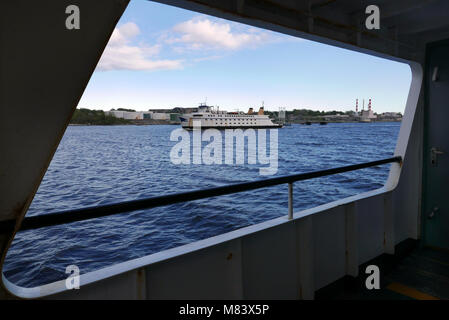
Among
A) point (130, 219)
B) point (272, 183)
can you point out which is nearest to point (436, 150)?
point (272, 183)

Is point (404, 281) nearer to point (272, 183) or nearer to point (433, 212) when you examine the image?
point (433, 212)

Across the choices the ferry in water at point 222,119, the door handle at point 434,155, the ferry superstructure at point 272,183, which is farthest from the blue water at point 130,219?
the ferry in water at point 222,119

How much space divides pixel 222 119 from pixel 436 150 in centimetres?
6459

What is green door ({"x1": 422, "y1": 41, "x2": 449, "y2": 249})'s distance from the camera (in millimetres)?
3365

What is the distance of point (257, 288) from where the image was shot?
205 cm

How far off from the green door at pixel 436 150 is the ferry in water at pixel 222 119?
63.8 m

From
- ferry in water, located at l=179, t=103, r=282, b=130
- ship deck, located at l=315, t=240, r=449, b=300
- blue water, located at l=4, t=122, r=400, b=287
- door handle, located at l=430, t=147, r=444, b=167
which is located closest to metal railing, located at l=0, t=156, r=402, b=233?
ship deck, located at l=315, t=240, r=449, b=300

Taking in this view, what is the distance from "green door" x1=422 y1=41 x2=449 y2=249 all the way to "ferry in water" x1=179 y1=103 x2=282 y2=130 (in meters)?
63.8

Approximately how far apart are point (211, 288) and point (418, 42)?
353cm

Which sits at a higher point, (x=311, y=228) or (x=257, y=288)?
(x=311, y=228)

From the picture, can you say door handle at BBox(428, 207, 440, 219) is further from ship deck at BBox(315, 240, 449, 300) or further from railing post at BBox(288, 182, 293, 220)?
railing post at BBox(288, 182, 293, 220)

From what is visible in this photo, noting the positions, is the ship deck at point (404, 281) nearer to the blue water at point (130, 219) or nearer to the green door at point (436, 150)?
the green door at point (436, 150)

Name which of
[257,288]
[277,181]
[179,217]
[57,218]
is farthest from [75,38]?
[179,217]

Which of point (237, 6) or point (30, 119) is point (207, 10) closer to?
point (237, 6)
